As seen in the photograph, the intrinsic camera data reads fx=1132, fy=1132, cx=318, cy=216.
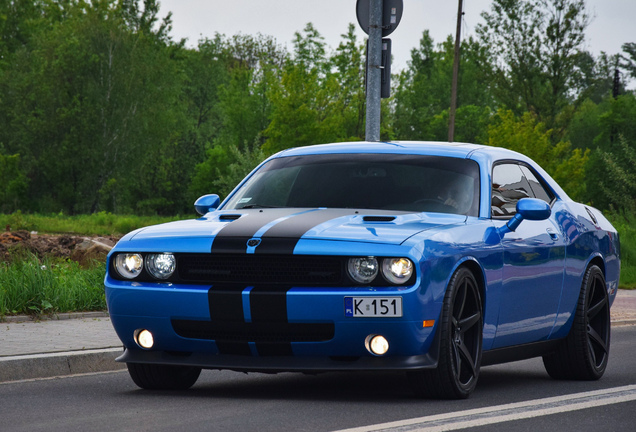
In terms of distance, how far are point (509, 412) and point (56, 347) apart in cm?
420

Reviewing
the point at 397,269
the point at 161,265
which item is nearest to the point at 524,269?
the point at 397,269

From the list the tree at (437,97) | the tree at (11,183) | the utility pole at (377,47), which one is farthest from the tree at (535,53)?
the utility pole at (377,47)

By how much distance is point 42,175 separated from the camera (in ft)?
235

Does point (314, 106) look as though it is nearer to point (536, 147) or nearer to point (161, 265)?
point (536, 147)

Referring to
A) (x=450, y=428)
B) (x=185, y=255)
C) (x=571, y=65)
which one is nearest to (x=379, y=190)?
(x=185, y=255)

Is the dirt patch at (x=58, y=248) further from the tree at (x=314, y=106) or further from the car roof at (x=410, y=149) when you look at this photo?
the tree at (x=314, y=106)

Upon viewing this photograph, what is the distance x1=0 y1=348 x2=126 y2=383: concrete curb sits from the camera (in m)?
8.15

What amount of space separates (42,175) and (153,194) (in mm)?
8592

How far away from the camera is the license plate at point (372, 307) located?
609 cm

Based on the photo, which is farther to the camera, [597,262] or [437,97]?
[437,97]

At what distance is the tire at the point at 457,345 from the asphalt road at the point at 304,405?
0.09 m

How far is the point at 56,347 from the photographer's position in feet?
29.9

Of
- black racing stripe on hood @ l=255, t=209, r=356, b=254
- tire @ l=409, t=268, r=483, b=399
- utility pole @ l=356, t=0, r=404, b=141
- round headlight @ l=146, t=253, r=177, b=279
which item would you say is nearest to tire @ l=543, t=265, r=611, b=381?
tire @ l=409, t=268, r=483, b=399

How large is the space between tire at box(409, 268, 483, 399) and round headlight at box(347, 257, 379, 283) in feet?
1.65
